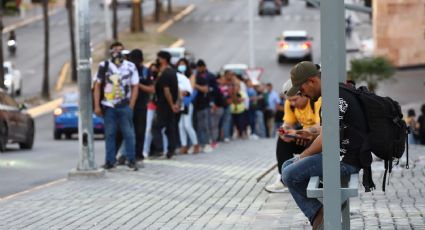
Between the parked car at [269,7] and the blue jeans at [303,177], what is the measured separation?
8109cm

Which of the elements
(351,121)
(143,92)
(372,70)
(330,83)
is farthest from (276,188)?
Result: (372,70)

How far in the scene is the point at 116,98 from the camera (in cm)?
1764

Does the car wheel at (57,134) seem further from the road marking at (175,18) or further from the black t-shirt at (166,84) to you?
the road marking at (175,18)

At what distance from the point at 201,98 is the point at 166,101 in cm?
284

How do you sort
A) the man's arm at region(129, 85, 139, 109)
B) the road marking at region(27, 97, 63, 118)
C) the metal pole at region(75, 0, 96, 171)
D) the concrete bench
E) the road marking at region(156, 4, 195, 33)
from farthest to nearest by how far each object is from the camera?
1. the road marking at region(156, 4, 195, 33)
2. the road marking at region(27, 97, 63, 118)
3. the man's arm at region(129, 85, 139, 109)
4. the metal pole at region(75, 0, 96, 171)
5. the concrete bench

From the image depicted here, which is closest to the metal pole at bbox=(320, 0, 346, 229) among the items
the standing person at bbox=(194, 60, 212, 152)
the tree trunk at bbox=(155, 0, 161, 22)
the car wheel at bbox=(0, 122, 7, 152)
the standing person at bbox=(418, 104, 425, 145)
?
the standing person at bbox=(194, 60, 212, 152)

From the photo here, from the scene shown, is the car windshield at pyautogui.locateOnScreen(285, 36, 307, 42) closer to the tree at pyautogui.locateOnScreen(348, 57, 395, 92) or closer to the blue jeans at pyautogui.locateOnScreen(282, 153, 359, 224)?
the tree at pyautogui.locateOnScreen(348, 57, 395, 92)

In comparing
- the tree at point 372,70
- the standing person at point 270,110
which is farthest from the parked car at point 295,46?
the standing person at point 270,110

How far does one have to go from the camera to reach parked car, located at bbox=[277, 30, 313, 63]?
6531cm

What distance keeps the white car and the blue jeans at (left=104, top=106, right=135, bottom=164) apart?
110 feet

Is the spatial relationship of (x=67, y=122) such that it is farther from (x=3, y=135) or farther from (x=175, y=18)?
(x=175, y=18)

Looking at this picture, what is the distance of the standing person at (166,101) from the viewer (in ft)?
67.5

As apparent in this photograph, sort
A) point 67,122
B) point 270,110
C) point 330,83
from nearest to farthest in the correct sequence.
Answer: point 330,83 → point 67,122 → point 270,110

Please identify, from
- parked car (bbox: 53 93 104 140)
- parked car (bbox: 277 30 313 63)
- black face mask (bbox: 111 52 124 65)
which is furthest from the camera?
parked car (bbox: 277 30 313 63)
